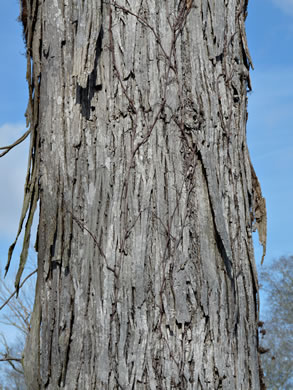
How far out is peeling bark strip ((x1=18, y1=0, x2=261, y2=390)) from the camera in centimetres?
165

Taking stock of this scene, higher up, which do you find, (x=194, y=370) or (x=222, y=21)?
(x=222, y=21)

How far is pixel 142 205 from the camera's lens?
171 centimetres

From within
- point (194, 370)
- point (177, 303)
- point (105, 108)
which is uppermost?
point (105, 108)

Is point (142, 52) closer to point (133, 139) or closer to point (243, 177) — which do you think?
point (133, 139)

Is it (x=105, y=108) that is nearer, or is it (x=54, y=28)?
(x=105, y=108)

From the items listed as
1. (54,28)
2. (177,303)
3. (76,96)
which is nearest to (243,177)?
(177,303)

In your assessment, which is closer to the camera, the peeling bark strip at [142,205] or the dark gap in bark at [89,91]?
the peeling bark strip at [142,205]

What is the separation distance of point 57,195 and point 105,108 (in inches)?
13.7

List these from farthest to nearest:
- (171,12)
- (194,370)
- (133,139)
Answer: (171,12) → (133,139) → (194,370)

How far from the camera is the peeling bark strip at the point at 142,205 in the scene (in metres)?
1.65

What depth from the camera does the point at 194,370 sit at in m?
1.64

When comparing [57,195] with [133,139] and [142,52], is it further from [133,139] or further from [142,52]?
[142,52]

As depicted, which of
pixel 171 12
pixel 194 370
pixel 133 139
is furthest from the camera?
pixel 171 12

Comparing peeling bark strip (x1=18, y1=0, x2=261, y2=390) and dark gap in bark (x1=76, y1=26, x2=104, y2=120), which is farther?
dark gap in bark (x1=76, y1=26, x2=104, y2=120)
